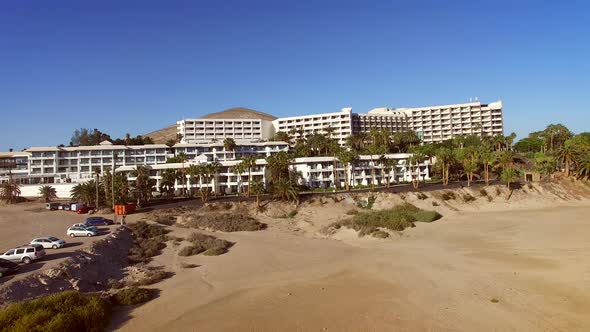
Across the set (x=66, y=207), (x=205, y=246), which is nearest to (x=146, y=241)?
(x=205, y=246)

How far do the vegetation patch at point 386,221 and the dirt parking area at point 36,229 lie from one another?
30.8 metres

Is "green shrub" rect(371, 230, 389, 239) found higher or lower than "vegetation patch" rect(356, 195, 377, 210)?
lower

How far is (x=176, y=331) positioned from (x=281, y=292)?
8.01 m

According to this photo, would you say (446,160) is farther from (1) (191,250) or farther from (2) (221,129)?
(2) (221,129)

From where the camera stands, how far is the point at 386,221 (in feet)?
160

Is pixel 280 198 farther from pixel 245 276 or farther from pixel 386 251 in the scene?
pixel 245 276

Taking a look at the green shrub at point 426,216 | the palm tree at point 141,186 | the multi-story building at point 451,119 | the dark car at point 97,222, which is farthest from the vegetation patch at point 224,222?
the multi-story building at point 451,119

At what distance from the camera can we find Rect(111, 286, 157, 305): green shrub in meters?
24.3

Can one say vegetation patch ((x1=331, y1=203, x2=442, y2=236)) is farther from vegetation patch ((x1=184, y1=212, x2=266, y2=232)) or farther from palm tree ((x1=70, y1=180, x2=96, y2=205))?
palm tree ((x1=70, y1=180, x2=96, y2=205))

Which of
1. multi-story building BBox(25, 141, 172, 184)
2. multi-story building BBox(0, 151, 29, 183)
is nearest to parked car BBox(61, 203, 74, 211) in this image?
multi-story building BBox(25, 141, 172, 184)

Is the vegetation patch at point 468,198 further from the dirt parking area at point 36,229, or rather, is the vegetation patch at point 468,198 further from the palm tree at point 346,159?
the dirt parking area at point 36,229

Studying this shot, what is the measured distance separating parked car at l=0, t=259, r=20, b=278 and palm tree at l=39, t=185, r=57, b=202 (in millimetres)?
56695

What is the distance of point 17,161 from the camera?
352 feet

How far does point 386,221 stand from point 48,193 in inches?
2749
